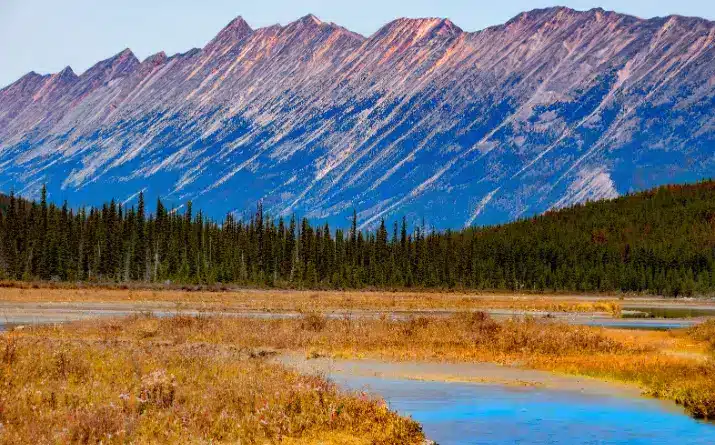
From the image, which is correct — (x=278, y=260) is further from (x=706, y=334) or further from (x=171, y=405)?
(x=171, y=405)

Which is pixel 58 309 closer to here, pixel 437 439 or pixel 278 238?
pixel 437 439

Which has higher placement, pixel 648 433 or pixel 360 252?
pixel 360 252

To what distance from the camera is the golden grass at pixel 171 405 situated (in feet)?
61.6

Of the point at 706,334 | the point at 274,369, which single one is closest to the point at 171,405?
the point at 274,369

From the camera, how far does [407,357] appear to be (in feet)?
128

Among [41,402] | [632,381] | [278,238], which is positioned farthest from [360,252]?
[41,402]

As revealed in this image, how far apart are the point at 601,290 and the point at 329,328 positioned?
131 m

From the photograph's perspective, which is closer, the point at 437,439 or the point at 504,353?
the point at 437,439

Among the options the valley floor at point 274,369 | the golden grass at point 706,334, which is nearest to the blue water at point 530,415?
the valley floor at point 274,369

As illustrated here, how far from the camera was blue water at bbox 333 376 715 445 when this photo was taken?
22.4 metres

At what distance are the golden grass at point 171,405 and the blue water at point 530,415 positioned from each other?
2.00 metres

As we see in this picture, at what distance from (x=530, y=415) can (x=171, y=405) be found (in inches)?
345

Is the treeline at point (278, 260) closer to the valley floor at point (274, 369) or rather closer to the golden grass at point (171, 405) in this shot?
the valley floor at point (274, 369)

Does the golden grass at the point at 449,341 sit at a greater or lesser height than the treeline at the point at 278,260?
lesser
